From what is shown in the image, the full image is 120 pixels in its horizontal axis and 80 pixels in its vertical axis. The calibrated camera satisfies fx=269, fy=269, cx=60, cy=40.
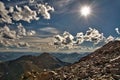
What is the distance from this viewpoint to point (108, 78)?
123 meters

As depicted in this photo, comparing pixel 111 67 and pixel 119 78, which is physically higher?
pixel 111 67

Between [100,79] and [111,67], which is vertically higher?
[111,67]

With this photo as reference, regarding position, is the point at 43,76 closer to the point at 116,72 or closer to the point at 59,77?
the point at 59,77

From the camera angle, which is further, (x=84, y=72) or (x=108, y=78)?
(x=84, y=72)

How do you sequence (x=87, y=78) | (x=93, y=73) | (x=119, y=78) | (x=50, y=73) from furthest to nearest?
(x=50, y=73) < (x=93, y=73) < (x=87, y=78) < (x=119, y=78)

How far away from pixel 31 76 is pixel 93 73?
4301cm

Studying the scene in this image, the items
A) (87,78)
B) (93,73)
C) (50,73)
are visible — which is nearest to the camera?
(87,78)

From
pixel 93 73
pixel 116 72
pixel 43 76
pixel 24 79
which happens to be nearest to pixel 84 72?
pixel 93 73

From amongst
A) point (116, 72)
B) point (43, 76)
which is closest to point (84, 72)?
point (116, 72)

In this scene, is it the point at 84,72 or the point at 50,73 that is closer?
the point at 84,72

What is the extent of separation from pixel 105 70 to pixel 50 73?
1393 inches

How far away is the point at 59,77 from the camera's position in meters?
145

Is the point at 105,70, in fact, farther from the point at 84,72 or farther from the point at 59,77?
the point at 59,77

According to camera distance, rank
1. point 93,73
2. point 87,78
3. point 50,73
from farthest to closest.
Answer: point 50,73
point 93,73
point 87,78
